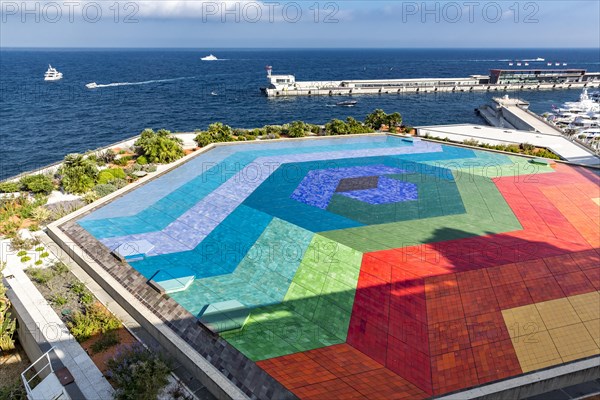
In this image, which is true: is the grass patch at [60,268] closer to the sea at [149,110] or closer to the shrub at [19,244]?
the shrub at [19,244]

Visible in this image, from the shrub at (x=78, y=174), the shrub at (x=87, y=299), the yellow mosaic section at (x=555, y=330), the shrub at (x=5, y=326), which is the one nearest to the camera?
the yellow mosaic section at (x=555, y=330)

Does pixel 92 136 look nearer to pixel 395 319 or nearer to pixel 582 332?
pixel 395 319

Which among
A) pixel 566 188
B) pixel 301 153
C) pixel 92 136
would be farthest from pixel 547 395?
pixel 92 136

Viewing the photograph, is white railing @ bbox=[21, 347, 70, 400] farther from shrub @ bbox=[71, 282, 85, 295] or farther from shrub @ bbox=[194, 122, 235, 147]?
shrub @ bbox=[194, 122, 235, 147]

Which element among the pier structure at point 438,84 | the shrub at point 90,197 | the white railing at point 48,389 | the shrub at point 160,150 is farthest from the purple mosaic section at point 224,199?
the pier structure at point 438,84

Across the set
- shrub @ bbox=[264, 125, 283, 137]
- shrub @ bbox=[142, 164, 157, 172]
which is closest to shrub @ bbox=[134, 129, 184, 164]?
shrub @ bbox=[142, 164, 157, 172]

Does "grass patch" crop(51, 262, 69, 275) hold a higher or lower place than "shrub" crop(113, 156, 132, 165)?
lower

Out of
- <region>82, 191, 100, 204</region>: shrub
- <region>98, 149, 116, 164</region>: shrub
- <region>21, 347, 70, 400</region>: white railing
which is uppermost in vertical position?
<region>98, 149, 116, 164</region>: shrub
